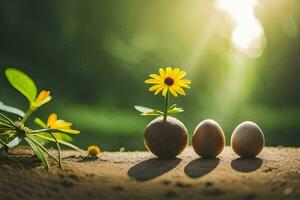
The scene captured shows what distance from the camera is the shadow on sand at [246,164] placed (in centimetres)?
136

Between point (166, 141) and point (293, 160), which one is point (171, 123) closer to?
point (166, 141)

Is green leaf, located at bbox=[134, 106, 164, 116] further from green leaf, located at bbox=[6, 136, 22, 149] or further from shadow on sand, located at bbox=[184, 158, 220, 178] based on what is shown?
green leaf, located at bbox=[6, 136, 22, 149]

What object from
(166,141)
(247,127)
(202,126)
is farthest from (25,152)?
(247,127)

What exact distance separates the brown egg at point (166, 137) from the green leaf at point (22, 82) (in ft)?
1.18

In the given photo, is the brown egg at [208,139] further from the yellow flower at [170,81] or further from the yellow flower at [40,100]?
the yellow flower at [40,100]

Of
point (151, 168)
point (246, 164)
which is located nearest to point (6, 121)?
point (151, 168)

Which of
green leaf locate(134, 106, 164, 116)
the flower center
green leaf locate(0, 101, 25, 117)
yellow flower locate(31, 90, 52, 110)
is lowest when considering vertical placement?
green leaf locate(0, 101, 25, 117)

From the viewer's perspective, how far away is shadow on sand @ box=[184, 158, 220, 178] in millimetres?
1291

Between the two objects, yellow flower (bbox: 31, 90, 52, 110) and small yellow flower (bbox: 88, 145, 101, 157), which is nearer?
yellow flower (bbox: 31, 90, 52, 110)

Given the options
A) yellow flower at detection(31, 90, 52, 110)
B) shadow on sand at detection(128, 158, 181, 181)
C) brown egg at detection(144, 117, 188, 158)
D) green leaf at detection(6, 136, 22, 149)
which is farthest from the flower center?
green leaf at detection(6, 136, 22, 149)

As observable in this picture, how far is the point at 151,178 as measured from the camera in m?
1.22

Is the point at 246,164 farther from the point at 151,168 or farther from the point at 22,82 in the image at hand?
the point at 22,82

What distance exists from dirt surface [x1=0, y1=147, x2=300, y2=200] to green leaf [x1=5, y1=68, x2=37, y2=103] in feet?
0.59

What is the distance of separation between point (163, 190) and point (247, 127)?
0.52m
